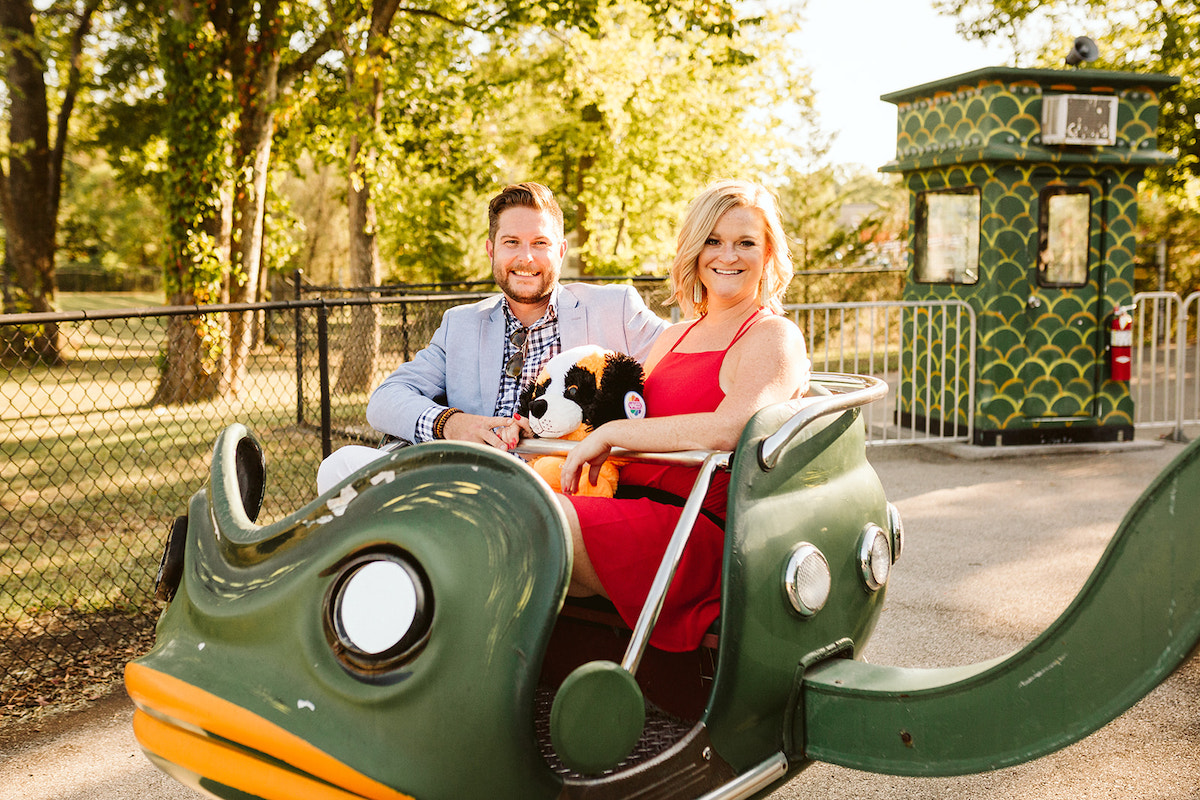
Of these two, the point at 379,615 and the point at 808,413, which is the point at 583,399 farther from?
the point at 379,615

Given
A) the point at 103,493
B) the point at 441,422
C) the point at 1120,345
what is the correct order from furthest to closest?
the point at 1120,345 < the point at 103,493 < the point at 441,422

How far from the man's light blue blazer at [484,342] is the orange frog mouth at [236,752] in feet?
4.75

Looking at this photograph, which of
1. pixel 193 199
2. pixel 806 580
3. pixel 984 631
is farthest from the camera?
pixel 193 199

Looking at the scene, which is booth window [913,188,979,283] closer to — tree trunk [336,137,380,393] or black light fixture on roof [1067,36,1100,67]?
black light fixture on roof [1067,36,1100,67]

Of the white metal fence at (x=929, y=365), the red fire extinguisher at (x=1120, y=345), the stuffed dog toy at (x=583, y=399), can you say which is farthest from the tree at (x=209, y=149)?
the stuffed dog toy at (x=583, y=399)

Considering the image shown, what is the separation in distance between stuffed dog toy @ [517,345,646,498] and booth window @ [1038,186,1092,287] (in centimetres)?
650

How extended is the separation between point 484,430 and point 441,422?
0.68 feet

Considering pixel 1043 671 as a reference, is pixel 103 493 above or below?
below

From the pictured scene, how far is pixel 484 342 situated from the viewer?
128 inches

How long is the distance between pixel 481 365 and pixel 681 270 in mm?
781

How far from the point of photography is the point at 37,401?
508 inches

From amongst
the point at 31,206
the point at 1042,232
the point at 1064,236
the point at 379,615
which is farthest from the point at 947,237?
the point at 31,206

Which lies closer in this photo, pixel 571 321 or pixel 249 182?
pixel 571 321

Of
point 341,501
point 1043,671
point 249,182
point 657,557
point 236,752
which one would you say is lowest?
point 236,752
